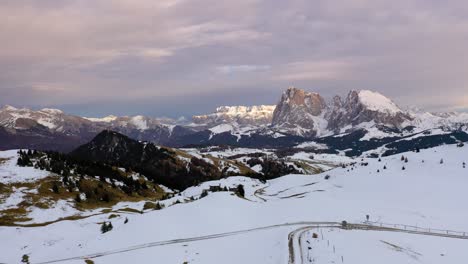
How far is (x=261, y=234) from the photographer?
275 ft

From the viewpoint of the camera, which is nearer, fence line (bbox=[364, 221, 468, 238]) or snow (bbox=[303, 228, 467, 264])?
snow (bbox=[303, 228, 467, 264])

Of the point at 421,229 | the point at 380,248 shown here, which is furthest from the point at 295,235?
the point at 421,229

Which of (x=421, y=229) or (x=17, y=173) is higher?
(x=17, y=173)

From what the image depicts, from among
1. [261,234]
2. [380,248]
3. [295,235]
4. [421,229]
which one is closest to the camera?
[380,248]

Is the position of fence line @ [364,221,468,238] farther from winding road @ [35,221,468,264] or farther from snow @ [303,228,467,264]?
snow @ [303,228,467,264]

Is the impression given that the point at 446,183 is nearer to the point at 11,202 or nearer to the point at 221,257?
the point at 221,257

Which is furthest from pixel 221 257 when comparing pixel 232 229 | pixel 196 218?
pixel 196 218

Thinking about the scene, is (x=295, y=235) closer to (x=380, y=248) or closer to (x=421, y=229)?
(x=380, y=248)

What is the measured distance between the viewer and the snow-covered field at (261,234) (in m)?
67.1

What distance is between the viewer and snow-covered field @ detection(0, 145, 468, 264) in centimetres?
6706

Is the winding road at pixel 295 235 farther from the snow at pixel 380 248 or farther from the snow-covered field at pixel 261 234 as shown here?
the snow at pixel 380 248

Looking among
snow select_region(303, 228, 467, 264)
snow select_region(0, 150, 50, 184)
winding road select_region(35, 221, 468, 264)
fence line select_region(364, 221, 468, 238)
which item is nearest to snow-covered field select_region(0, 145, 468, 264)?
snow select_region(303, 228, 467, 264)

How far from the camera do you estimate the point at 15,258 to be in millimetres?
80188

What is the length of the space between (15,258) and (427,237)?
82314 millimetres
